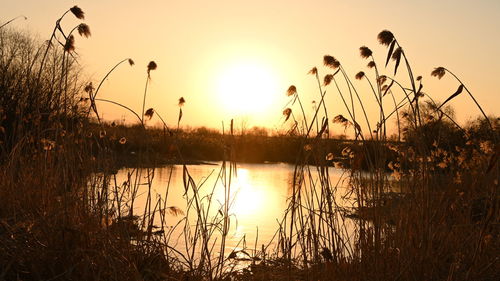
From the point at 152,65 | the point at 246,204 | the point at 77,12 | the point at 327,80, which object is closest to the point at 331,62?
the point at 327,80

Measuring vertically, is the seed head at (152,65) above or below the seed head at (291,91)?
above

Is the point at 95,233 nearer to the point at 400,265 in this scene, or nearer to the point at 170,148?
the point at 170,148

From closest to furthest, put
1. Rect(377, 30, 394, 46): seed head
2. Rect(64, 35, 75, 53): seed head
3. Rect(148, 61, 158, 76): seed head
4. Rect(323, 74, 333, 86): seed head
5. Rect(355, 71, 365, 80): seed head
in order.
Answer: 1. Rect(377, 30, 394, 46): seed head
2. Rect(64, 35, 75, 53): seed head
3. Rect(148, 61, 158, 76): seed head
4. Rect(323, 74, 333, 86): seed head
5. Rect(355, 71, 365, 80): seed head

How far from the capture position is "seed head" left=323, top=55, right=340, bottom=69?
A: 124 inches

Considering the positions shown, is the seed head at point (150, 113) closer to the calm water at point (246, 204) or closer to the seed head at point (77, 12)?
the seed head at point (77, 12)

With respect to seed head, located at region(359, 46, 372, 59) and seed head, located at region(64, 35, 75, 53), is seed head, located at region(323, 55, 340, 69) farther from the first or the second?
seed head, located at region(64, 35, 75, 53)

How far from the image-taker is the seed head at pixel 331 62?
3158 mm

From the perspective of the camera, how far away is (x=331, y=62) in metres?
3.17

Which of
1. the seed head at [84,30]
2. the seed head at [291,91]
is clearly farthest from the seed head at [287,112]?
the seed head at [84,30]

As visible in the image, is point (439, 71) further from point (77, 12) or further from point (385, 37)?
point (77, 12)

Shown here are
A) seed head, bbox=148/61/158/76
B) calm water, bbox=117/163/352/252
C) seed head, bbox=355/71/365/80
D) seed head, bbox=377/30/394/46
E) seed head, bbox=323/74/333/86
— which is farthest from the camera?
calm water, bbox=117/163/352/252

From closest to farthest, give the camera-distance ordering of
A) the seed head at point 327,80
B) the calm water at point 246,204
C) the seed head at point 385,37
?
the seed head at point 385,37 < the seed head at point 327,80 < the calm water at point 246,204

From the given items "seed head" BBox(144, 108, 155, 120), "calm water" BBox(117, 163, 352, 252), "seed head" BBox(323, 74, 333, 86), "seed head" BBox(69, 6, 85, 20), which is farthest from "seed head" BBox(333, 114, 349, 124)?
"calm water" BBox(117, 163, 352, 252)

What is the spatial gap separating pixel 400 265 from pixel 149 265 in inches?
56.1
